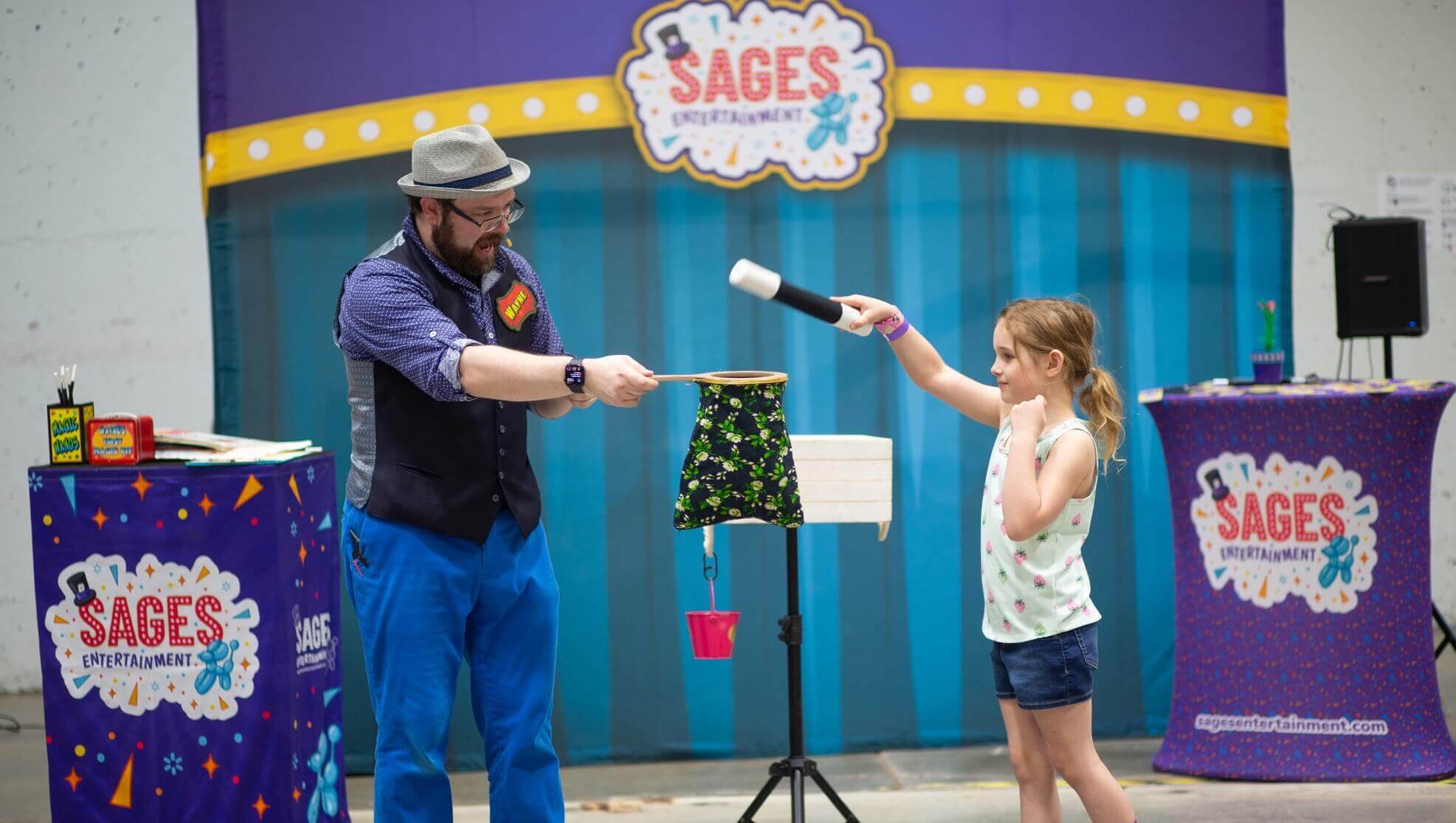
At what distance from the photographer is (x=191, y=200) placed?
17.1ft

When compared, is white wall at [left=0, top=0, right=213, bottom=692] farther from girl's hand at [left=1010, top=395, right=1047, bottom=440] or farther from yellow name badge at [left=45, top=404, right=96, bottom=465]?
girl's hand at [left=1010, top=395, right=1047, bottom=440]

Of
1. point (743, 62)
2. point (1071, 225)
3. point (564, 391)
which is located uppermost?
point (743, 62)

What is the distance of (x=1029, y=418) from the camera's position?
103 inches

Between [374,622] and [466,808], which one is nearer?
[374,622]

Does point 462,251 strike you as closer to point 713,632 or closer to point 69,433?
point 713,632

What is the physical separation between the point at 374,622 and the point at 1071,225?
2715 mm

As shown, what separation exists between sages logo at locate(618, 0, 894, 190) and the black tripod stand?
59.3 inches

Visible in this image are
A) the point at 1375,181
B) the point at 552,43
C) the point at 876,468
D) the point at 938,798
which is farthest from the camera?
the point at 1375,181

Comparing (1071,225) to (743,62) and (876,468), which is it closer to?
(743,62)

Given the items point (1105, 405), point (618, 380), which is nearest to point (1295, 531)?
point (1105, 405)

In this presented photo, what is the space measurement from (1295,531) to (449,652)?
2.44 m

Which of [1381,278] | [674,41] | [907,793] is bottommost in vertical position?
[907,793]

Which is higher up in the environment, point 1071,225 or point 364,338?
point 1071,225

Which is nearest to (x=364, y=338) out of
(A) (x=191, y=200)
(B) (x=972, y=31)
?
(B) (x=972, y=31)
